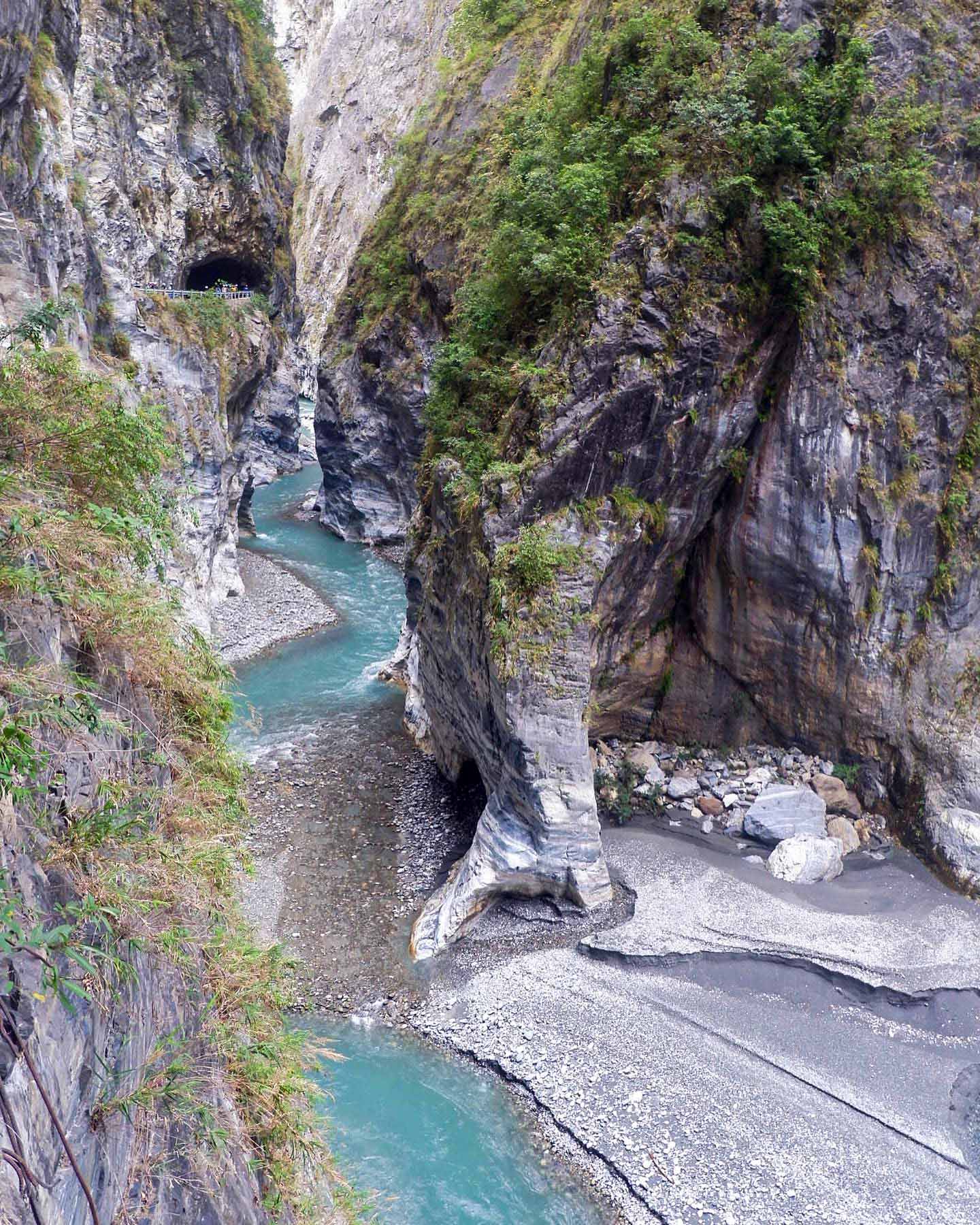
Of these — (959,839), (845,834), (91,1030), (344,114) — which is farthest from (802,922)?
(344,114)

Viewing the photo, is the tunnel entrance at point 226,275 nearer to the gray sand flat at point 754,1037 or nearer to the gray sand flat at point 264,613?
the gray sand flat at point 264,613

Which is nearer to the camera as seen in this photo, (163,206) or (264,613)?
(264,613)

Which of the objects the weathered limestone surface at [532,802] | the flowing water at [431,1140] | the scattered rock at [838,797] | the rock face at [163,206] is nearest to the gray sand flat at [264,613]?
the rock face at [163,206]

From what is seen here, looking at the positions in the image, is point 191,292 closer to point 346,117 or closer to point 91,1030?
point 91,1030

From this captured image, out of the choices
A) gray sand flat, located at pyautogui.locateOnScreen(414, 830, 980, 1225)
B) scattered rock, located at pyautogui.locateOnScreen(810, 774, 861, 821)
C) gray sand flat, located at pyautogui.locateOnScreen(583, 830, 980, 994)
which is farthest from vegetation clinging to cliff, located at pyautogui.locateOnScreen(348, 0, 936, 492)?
scattered rock, located at pyautogui.locateOnScreen(810, 774, 861, 821)

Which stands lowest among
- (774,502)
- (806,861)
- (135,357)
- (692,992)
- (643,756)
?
(692,992)

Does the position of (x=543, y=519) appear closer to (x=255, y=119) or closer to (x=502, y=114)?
(x=502, y=114)

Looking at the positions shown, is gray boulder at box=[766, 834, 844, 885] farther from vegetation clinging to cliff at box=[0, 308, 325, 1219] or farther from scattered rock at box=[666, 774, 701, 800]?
vegetation clinging to cliff at box=[0, 308, 325, 1219]
